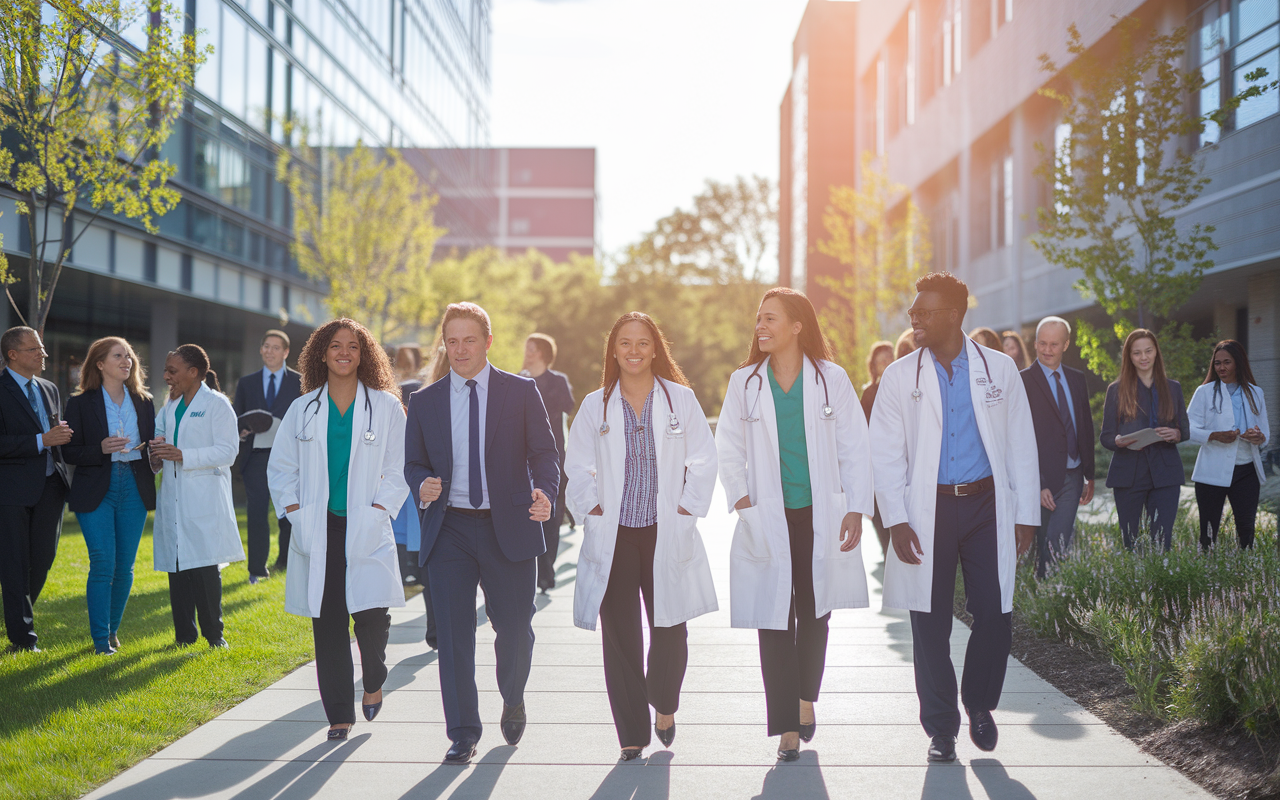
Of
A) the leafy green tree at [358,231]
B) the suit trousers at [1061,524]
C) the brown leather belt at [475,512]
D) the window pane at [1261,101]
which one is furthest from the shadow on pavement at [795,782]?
the leafy green tree at [358,231]

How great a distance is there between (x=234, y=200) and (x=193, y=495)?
16739 mm

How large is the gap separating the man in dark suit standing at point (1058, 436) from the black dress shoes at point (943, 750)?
3.20 meters

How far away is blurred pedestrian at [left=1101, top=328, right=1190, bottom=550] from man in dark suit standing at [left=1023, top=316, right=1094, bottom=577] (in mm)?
226

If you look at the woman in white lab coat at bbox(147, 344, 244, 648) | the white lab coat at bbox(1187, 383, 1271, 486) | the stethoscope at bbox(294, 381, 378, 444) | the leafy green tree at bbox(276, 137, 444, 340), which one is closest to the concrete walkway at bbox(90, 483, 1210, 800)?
the woman in white lab coat at bbox(147, 344, 244, 648)

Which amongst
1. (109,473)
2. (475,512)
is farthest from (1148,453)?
(109,473)

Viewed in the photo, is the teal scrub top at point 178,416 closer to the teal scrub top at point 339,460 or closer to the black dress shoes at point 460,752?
the teal scrub top at point 339,460

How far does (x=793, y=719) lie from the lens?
499cm

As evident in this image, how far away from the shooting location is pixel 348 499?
17.7 ft

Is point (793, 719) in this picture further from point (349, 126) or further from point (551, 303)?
point (551, 303)

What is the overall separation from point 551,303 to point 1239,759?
155 feet

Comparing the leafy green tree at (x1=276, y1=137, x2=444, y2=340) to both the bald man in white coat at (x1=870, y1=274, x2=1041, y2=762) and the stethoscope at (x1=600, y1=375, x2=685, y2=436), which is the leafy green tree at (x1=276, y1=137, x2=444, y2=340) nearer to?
the stethoscope at (x1=600, y1=375, x2=685, y2=436)

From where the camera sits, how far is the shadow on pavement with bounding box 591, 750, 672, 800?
4.50 m

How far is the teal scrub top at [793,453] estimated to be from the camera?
16.6 ft

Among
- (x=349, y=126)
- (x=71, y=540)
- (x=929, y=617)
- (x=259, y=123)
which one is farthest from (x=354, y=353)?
(x=349, y=126)
